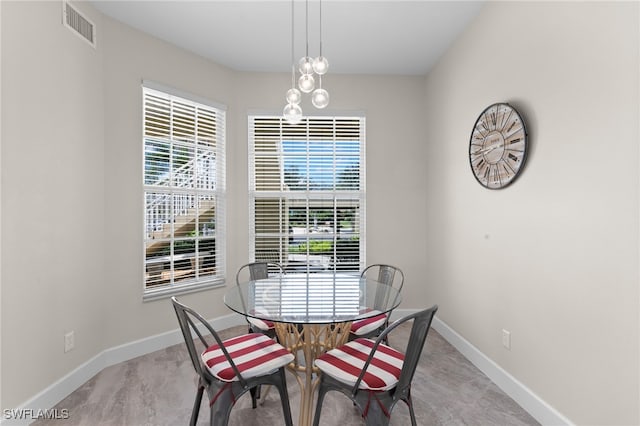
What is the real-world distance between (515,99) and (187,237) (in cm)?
308

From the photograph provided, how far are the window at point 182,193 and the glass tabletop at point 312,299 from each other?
45.4 inches

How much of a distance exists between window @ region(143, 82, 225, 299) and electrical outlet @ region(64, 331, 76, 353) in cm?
66

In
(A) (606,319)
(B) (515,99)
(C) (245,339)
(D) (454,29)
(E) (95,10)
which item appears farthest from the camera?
(D) (454,29)

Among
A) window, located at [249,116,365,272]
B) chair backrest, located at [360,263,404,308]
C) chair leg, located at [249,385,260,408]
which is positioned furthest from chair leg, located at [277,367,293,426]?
window, located at [249,116,365,272]

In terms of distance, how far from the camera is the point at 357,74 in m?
3.74

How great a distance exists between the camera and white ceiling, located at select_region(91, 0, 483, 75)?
255 cm

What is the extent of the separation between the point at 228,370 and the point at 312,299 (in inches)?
24.8

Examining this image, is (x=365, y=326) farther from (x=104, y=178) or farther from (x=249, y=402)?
(x=104, y=178)

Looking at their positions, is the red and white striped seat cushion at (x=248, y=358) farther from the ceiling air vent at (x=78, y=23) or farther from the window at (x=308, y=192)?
the ceiling air vent at (x=78, y=23)

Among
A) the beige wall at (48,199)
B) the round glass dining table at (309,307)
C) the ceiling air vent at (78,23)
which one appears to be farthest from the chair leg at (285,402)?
the ceiling air vent at (78,23)

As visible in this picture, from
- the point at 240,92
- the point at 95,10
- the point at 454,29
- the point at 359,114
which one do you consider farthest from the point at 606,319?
the point at 95,10

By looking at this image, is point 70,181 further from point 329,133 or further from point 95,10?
point 329,133

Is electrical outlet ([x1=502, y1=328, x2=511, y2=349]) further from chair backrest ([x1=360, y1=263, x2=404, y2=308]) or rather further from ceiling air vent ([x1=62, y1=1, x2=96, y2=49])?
ceiling air vent ([x1=62, y1=1, x2=96, y2=49])

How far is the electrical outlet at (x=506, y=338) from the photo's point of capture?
2275mm
